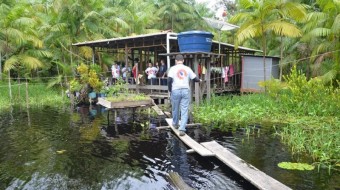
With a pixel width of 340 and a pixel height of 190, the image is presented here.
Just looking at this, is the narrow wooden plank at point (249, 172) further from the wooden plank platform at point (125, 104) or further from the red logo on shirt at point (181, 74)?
the wooden plank platform at point (125, 104)

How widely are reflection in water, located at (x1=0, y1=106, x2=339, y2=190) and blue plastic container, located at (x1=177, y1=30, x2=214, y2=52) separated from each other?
2.82m

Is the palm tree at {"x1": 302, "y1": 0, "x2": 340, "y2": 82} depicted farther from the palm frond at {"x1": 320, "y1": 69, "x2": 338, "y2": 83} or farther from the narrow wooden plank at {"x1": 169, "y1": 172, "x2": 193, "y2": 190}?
the narrow wooden plank at {"x1": 169, "y1": 172, "x2": 193, "y2": 190}

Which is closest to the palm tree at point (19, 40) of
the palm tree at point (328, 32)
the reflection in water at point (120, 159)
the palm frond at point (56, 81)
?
the palm frond at point (56, 81)

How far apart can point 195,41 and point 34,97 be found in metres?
11.3

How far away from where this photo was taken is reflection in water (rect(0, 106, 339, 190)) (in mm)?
5793

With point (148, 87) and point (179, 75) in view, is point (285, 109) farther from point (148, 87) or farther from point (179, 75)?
point (148, 87)

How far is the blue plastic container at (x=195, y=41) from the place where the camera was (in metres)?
11.5

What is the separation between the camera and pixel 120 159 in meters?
7.21

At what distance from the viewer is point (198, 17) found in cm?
2834

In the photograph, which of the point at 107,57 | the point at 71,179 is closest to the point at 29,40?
the point at 107,57

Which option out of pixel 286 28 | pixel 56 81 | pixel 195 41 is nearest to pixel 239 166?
pixel 195 41

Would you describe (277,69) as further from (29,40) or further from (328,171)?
(29,40)

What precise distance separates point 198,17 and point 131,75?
12.3 m

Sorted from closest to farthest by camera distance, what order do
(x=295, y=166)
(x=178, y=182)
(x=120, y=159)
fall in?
(x=178, y=182)
(x=295, y=166)
(x=120, y=159)
